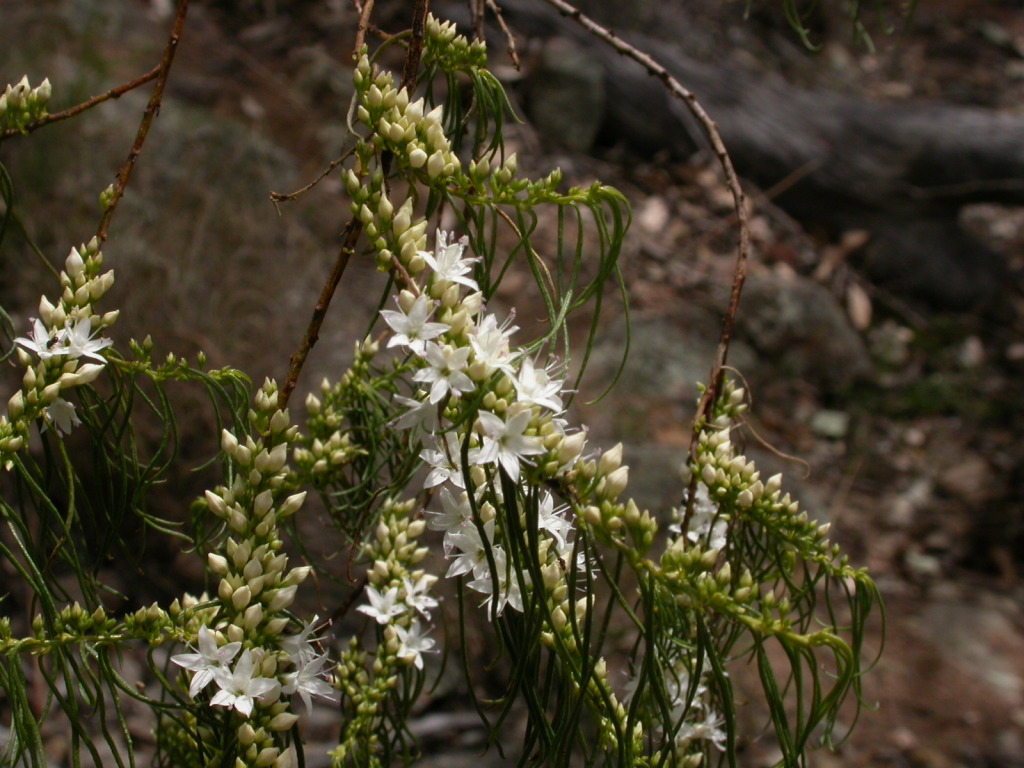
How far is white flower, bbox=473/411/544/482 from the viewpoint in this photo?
1.95 ft

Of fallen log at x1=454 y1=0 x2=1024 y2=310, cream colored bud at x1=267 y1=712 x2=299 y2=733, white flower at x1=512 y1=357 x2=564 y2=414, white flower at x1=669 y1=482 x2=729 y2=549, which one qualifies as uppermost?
fallen log at x1=454 y1=0 x2=1024 y2=310

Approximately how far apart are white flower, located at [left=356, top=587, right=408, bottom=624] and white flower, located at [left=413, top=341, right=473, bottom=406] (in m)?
0.48

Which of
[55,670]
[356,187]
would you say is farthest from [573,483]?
[55,670]

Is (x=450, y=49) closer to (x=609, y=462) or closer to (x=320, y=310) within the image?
(x=320, y=310)

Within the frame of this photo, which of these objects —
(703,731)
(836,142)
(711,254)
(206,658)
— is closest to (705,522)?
(703,731)

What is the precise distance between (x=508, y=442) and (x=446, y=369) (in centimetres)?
7

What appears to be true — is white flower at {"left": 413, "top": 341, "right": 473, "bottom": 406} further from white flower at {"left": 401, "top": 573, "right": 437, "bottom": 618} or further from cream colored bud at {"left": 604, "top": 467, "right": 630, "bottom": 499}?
white flower at {"left": 401, "top": 573, "right": 437, "bottom": 618}

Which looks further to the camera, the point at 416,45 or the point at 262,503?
the point at 416,45

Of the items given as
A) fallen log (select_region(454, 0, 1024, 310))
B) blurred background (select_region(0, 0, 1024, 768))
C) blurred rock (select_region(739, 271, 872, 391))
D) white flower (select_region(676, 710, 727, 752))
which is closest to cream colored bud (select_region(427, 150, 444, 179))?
white flower (select_region(676, 710, 727, 752))

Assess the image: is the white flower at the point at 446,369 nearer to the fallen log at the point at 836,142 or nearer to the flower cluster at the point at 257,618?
the flower cluster at the point at 257,618

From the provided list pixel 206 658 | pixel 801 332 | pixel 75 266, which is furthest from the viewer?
pixel 801 332

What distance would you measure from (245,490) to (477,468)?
214 millimetres

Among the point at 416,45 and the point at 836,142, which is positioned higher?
the point at 836,142

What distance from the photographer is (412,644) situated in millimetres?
1047
